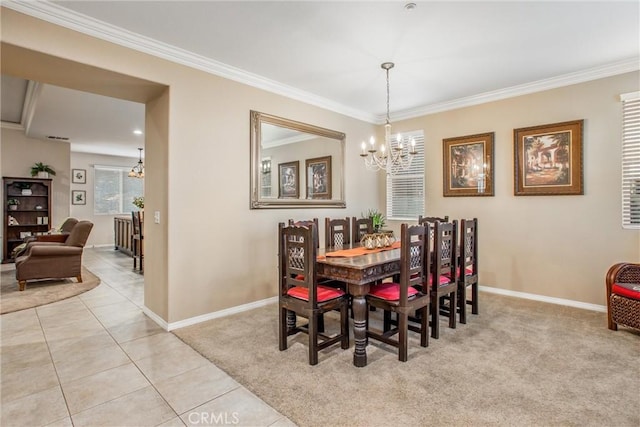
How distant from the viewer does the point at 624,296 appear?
299 cm

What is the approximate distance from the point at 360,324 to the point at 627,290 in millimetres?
2603

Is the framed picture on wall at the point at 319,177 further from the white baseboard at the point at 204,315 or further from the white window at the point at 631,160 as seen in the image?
the white window at the point at 631,160

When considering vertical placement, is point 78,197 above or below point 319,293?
above

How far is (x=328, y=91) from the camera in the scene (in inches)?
176

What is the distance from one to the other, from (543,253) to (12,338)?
19.5 ft

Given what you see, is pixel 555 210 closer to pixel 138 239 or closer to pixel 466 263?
pixel 466 263

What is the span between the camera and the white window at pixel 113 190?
945cm

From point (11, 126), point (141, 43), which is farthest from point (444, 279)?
point (11, 126)

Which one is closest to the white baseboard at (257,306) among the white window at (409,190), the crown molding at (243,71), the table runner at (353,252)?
the table runner at (353,252)

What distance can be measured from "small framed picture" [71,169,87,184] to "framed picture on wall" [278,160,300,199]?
25.9ft

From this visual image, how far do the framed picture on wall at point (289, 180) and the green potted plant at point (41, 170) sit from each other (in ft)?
20.4

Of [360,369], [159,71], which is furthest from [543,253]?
[159,71]

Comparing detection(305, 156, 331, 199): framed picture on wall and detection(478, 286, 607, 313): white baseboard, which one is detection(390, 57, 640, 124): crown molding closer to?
detection(305, 156, 331, 199): framed picture on wall

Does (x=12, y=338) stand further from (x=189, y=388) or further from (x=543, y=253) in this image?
(x=543, y=253)
